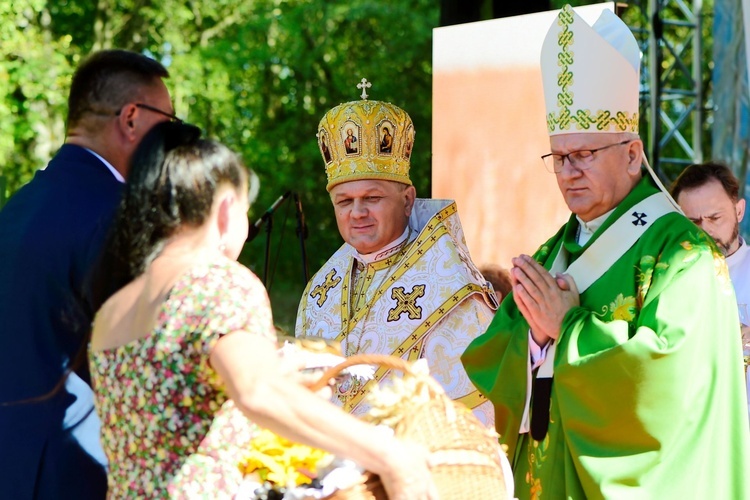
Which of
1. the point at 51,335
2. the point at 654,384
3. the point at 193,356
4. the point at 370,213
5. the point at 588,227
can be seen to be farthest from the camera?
the point at 370,213

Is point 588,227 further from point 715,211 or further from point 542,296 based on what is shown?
point 715,211

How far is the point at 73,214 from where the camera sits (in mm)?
3045

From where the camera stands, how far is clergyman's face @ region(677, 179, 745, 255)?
4.73 metres

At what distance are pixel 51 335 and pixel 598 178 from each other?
1804 millimetres

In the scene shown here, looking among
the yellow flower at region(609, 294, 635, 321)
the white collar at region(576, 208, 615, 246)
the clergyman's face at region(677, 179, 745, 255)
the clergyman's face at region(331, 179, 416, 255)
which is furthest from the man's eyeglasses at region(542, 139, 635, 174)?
the clergyman's face at region(677, 179, 745, 255)

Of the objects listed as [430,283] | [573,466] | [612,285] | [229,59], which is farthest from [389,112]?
[229,59]

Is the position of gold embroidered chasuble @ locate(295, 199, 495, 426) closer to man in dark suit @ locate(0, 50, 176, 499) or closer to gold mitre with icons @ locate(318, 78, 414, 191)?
gold mitre with icons @ locate(318, 78, 414, 191)

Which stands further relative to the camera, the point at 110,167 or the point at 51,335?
the point at 110,167

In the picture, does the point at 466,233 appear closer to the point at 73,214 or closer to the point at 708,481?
the point at 708,481

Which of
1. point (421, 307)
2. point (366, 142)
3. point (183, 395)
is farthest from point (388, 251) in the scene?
point (183, 395)

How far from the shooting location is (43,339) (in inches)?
119

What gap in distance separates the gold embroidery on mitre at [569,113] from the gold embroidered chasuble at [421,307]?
824mm

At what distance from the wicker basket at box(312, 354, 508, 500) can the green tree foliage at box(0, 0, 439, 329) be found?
1303 centimetres

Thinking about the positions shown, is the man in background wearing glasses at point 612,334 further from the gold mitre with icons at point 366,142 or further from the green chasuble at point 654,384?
the gold mitre with icons at point 366,142
